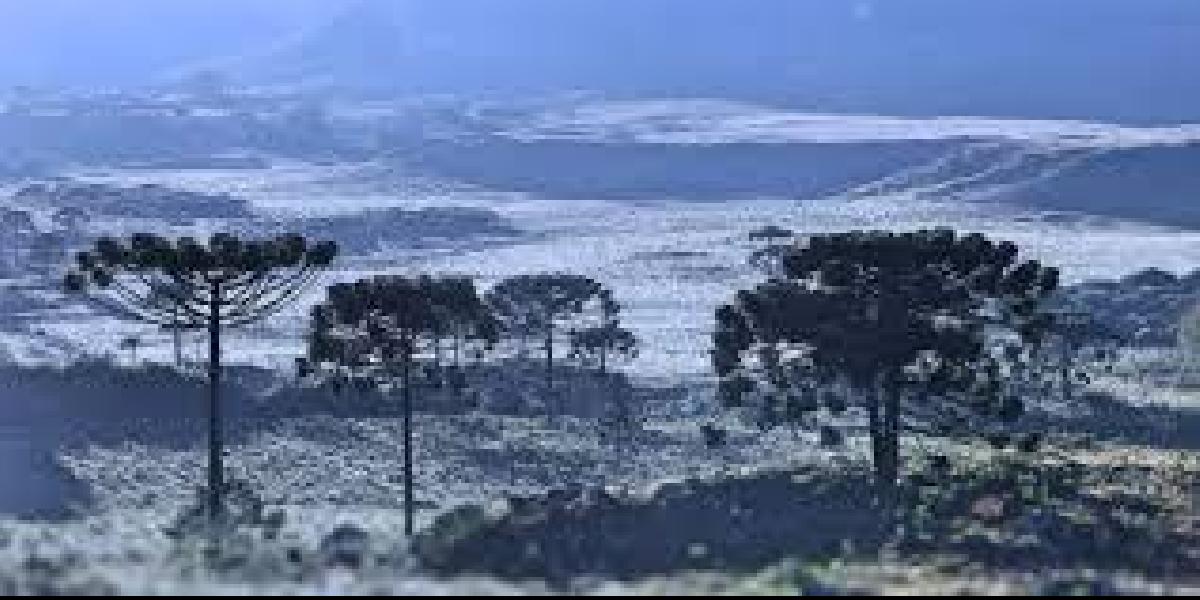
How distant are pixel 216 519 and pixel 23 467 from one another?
138 feet

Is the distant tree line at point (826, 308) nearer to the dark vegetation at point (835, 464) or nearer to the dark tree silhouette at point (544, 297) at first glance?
the dark vegetation at point (835, 464)

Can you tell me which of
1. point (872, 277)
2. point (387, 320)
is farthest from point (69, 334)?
point (872, 277)

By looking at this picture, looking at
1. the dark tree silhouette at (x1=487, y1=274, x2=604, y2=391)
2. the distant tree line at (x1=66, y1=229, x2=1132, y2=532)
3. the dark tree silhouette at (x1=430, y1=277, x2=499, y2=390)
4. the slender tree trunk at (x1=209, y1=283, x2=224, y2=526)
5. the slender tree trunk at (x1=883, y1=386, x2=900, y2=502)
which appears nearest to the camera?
the slender tree trunk at (x1=209, y1=283, x2=224, y2=526)

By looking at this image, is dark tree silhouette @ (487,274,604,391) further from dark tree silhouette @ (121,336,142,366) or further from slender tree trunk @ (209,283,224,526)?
slender tree trunk @ (209,283,224,526)

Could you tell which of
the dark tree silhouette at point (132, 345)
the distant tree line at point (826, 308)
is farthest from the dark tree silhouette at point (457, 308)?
the dark tree silhouette at point (132, 345)

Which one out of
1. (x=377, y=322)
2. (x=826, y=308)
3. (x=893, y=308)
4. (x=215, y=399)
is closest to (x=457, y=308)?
(x=377, y=322)

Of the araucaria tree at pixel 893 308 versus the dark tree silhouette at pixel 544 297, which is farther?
the dark tree silhouette at pixel 544 297

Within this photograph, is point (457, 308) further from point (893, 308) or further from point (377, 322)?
point (893, 308)

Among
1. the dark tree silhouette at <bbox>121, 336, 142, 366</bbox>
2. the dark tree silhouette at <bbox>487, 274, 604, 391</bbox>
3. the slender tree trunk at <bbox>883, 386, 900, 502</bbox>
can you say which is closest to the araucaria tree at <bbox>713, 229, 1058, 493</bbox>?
the slender tree trunk at <bbox>883, 386, 900, 502</bbox>

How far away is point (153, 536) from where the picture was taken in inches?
1959

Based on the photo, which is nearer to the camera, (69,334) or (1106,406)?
(1106,406)

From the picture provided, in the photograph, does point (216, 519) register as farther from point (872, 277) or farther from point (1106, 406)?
point (1106, 406)

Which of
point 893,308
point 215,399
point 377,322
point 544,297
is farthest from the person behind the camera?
point 544,297

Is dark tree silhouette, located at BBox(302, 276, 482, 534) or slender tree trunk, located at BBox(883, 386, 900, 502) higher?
dark tree silhouette, located at BBox(302, 276, 482, 534)
